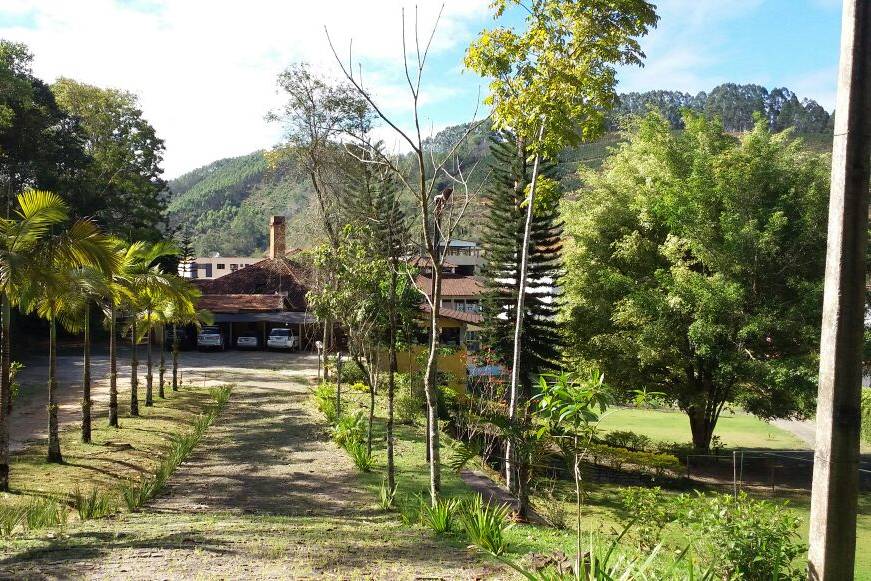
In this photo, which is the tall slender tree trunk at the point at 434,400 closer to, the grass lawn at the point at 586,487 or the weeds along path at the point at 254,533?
the weeds along path at the point at 254,533

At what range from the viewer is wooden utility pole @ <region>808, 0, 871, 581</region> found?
302cm

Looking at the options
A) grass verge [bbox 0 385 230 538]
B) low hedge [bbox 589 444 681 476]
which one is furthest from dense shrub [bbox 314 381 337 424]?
low hedge [bbox 589 444 681 476]

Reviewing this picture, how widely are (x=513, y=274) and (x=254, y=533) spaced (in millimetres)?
14172

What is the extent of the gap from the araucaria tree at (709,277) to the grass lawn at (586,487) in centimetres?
315

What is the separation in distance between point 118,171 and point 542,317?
80.5ft

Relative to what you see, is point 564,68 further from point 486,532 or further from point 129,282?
point 129,282

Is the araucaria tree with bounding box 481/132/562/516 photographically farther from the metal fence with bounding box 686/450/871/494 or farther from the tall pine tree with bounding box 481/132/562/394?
the metal fence with bounding box 686/450/871/494

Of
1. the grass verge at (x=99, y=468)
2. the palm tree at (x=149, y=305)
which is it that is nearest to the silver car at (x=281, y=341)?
the palm tree at (x=149, y=305)

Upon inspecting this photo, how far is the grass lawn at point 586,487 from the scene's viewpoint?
20.9ft

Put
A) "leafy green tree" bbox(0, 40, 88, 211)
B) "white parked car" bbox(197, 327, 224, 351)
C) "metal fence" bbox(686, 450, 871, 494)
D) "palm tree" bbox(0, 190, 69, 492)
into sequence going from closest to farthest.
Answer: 1. "palm tree" bbox(0, 190, 69, 492)
2. "metal fence" bbox(686, 450, 871, 494)
3. "leafy green tree" bbox(0, 40, 88, 211)
4. "white parked car" bbox(197, 327, 224, 351)

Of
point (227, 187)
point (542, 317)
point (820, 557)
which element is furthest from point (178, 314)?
point (227, 187)

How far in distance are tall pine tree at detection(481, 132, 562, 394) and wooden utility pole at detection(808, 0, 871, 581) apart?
51.2 feet

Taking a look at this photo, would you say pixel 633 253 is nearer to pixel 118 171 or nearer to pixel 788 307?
pixel 788 307

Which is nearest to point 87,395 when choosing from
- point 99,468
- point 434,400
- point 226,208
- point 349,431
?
point 99,468
